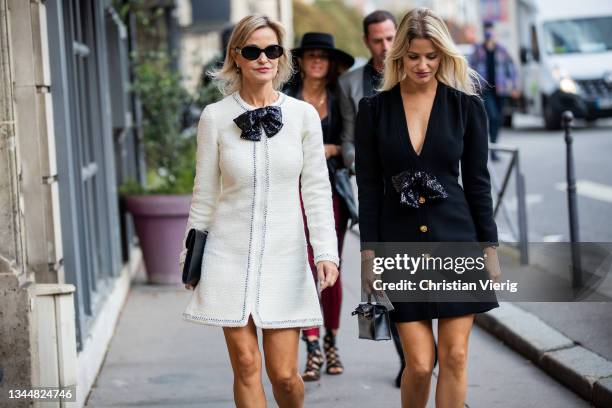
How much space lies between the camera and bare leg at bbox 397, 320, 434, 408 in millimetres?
4133

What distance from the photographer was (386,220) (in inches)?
166

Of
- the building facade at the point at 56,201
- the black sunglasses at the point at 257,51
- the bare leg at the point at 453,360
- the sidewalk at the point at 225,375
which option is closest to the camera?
the bare leg at the point at 453,360

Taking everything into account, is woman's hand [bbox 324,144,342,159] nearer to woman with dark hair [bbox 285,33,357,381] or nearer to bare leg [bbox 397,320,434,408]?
woman with dark hair [bbox 285,33,357,381]

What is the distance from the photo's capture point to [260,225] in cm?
416

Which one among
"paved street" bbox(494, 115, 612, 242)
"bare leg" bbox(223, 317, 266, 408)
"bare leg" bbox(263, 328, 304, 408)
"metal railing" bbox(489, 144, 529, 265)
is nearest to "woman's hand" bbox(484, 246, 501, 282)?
"bare leg" bbox(263, 328, 304, 408)

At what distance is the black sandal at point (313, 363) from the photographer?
5945mm

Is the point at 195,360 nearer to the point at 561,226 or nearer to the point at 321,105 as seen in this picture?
the point at 321,105

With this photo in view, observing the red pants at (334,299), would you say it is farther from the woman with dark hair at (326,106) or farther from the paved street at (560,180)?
the paved street at (560,180)

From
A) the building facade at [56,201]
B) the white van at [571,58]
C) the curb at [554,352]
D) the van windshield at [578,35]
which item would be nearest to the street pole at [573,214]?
the curb at [554,352]

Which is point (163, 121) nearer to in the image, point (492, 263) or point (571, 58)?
point (492, 263)

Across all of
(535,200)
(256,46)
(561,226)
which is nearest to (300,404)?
(256,46)

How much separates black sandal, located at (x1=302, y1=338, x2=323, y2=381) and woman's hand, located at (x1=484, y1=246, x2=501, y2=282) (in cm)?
197

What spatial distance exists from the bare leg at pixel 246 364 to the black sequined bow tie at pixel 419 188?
2.41 ft

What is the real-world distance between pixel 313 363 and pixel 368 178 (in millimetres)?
1960
